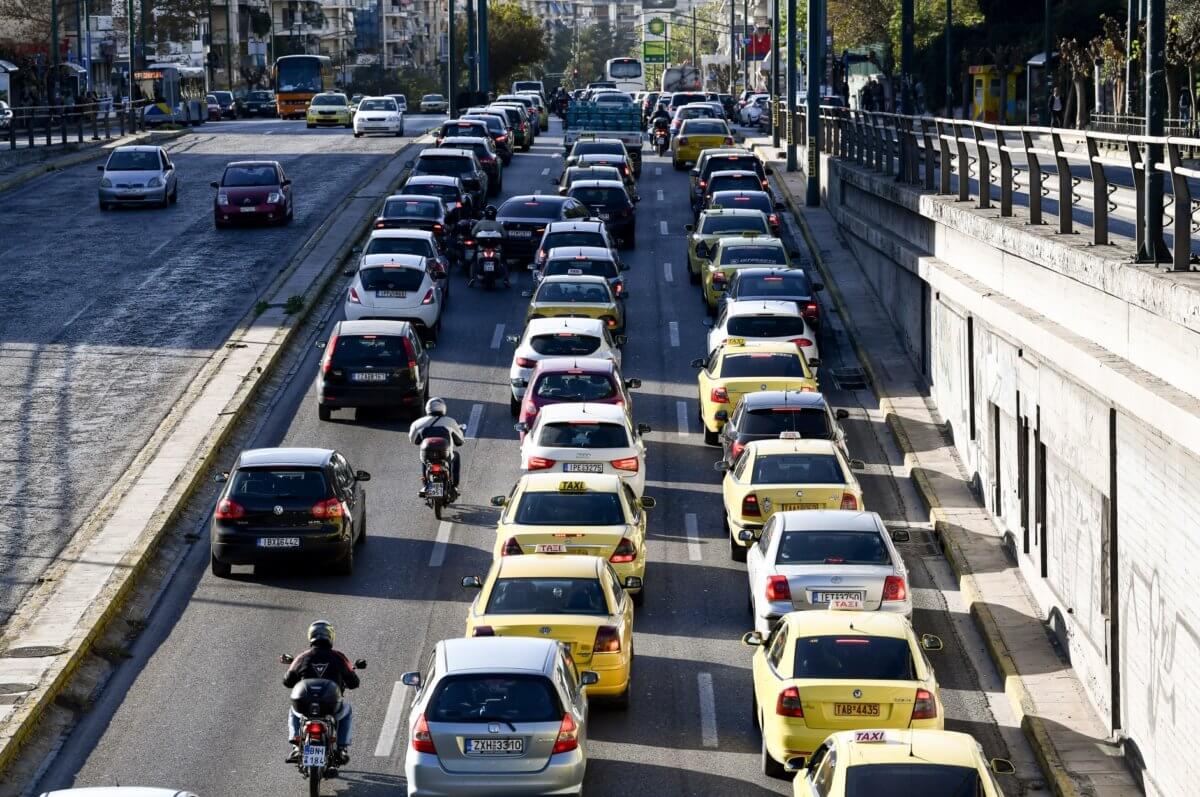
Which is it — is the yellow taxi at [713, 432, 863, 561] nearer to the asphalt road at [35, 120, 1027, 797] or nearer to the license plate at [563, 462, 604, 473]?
the asphalt road at [35, 120, 1027, 797]

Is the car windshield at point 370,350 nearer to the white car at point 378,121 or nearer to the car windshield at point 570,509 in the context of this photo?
the car windshield at point 570,509

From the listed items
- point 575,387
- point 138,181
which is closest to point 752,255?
point 575,387

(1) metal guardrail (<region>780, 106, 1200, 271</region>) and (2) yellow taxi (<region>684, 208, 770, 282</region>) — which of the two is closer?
(1) metal guardrail (<region>780, 106, 1200, 271</region>)

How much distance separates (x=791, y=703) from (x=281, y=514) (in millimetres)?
8408

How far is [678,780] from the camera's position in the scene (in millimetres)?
16172

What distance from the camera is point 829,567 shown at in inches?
749

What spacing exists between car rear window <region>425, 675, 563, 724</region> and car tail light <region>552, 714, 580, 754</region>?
0.21ft

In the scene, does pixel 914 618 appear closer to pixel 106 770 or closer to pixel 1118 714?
pixel 1118 714

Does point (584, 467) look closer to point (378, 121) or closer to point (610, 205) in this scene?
point (610, 205)

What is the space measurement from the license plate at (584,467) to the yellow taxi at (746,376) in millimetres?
4060

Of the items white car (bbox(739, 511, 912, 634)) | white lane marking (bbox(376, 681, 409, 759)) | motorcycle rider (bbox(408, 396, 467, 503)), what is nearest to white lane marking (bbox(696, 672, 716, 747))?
white car (bbox(739, 511, 912, 634))

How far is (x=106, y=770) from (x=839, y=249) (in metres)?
30.4

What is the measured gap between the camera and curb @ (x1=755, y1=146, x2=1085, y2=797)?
16.5m

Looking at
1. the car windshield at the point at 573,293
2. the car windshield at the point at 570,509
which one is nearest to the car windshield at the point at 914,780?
the car windshield at the point at 570,509
